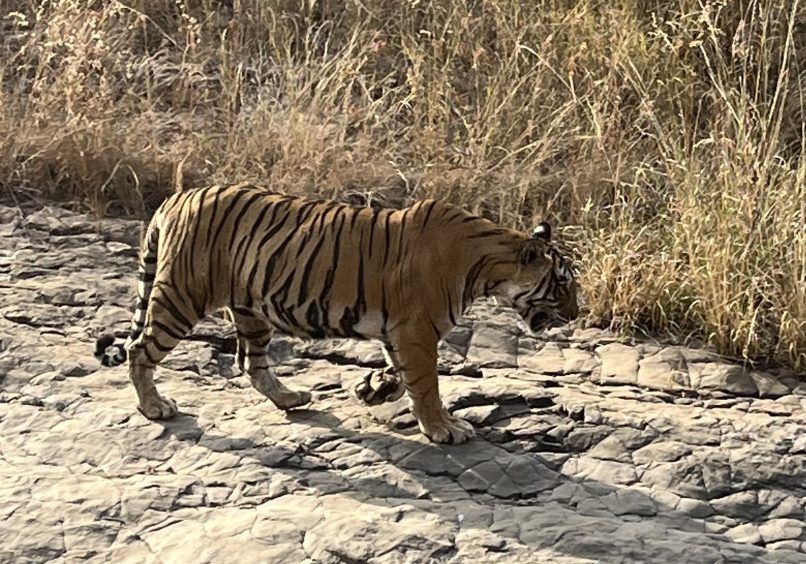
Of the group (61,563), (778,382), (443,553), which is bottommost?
(61,563)

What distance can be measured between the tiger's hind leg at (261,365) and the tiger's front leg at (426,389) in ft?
1.76

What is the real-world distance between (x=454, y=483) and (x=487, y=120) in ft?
10.7

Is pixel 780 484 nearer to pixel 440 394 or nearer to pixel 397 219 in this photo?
pixel 440 394

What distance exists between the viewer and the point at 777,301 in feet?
17.2

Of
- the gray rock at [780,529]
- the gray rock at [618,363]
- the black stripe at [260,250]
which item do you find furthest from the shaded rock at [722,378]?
the black stripe at [260,250]

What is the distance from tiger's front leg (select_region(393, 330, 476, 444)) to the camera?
4234mm

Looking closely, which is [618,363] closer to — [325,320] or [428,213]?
[428,213]

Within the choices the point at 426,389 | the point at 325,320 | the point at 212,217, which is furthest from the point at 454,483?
the point at 212,217

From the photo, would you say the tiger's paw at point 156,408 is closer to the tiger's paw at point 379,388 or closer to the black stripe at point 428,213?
the tiger's paw at point 379,388

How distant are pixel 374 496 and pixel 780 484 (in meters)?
1.41

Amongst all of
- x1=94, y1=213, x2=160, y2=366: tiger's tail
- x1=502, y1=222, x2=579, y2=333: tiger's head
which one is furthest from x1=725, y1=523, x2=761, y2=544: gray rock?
x1=94, y1=213, x2=160, y2=366: tiger's tail

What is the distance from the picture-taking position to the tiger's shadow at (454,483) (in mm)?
3748

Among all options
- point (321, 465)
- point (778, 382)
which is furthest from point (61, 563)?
point (778, 382)

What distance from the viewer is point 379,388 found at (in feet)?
15.1
